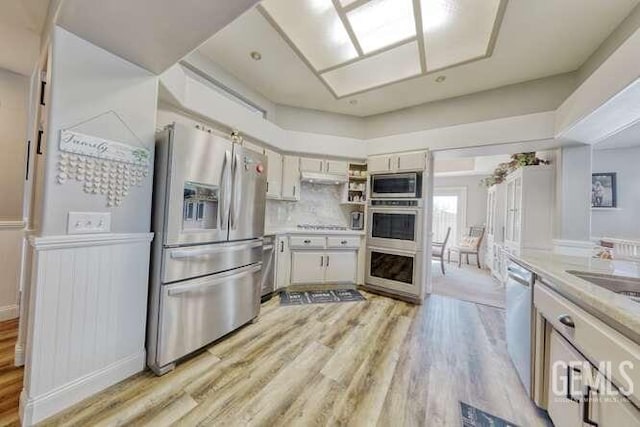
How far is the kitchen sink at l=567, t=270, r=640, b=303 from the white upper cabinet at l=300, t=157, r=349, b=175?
304 cm

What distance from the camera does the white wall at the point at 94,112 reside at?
1.35m

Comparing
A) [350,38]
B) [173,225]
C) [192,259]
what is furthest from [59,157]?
[350,38]

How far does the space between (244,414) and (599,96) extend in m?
3.53

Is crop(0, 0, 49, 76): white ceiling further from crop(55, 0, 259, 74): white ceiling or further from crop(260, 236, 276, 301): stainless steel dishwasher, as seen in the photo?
crop(260, 236, 276, 301): stainless steel dishwasher

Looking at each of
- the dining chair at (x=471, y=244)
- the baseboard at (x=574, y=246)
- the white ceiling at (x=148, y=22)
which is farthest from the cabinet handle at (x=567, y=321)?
the dining chair at (x=471, y=244)

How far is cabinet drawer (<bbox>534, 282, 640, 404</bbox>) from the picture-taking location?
0.72 metres

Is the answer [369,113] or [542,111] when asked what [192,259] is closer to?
[369,113]

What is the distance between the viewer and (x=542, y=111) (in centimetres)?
287

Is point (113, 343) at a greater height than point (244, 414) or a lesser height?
greater

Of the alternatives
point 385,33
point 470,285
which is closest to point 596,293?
point 385,33

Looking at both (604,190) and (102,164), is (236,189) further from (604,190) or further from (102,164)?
(604,190)

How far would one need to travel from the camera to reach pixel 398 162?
368 cm

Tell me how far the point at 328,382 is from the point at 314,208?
2819 millimetres

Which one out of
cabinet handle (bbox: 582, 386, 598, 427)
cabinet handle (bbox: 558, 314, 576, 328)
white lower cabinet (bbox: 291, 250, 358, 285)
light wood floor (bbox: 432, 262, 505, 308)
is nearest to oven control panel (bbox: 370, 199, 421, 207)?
white lower cabinet (bbox: 291, 250, 358, 285)
